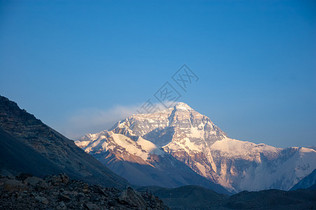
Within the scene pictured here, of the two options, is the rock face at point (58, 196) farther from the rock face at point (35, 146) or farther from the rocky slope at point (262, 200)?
the rocky slope at point (262, 200)

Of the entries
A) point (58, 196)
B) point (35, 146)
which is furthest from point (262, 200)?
point (58, 196)

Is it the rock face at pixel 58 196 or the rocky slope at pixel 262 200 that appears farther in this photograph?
the rocky slope at pixel 262 200

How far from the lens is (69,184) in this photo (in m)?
32.8

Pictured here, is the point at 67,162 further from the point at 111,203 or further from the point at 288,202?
the point at 111,203

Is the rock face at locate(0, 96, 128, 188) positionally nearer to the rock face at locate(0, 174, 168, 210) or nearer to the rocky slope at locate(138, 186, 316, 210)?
the rocky slope at locate(138, 186, 316, 210)

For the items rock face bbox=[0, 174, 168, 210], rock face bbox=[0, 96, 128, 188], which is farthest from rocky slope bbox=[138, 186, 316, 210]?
rock face bbox=[0, 174, 168, 210]

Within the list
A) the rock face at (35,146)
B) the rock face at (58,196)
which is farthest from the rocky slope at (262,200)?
the rock face at (58,196)

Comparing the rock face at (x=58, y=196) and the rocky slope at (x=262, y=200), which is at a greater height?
the rocky slope at (x=262, y=200)

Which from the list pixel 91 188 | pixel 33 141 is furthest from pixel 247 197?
pixel 91 188

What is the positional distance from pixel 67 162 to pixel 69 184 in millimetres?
147420

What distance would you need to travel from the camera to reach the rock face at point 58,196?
24.2 m

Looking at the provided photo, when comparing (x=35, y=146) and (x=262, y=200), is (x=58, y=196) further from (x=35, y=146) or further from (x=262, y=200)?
(x=35, y=146)

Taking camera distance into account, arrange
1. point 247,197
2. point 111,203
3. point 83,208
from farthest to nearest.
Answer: point 247,197
point 111,203
point 83,208

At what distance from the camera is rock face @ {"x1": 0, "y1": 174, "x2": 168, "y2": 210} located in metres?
24.2
